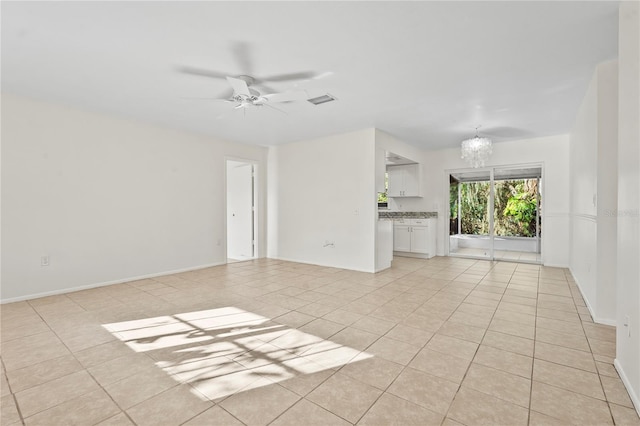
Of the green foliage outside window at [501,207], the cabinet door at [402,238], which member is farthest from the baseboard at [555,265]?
the cabinet door at [402,238]

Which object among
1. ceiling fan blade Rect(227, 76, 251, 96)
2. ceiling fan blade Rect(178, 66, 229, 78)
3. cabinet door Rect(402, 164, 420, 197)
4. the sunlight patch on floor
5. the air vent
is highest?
the air vent

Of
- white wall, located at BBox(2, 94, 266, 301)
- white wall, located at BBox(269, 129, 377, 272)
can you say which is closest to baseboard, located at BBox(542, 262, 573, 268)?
white wall, located at BBox(269, 129, 377, 272)

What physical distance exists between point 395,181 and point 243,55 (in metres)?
5.42

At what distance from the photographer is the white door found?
661cm

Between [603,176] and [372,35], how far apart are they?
2630 millimetres

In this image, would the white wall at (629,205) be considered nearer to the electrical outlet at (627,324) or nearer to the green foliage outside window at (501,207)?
the electrical outlet at (627,324)

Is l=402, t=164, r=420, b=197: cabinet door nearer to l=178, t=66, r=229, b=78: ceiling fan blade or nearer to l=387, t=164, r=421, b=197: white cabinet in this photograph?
l=387, t=164, r=421, b=197: white cabinet

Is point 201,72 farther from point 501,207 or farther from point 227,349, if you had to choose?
point 501,207

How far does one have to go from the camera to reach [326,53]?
2.60 metres

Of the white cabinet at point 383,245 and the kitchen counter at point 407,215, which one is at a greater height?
the kitchen counter at point 407,215

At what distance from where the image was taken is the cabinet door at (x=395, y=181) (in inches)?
285

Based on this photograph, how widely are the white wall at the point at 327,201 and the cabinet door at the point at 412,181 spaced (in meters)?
2.41

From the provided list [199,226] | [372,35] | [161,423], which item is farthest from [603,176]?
[199,226]

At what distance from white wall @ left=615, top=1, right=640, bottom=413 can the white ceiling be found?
38cm
